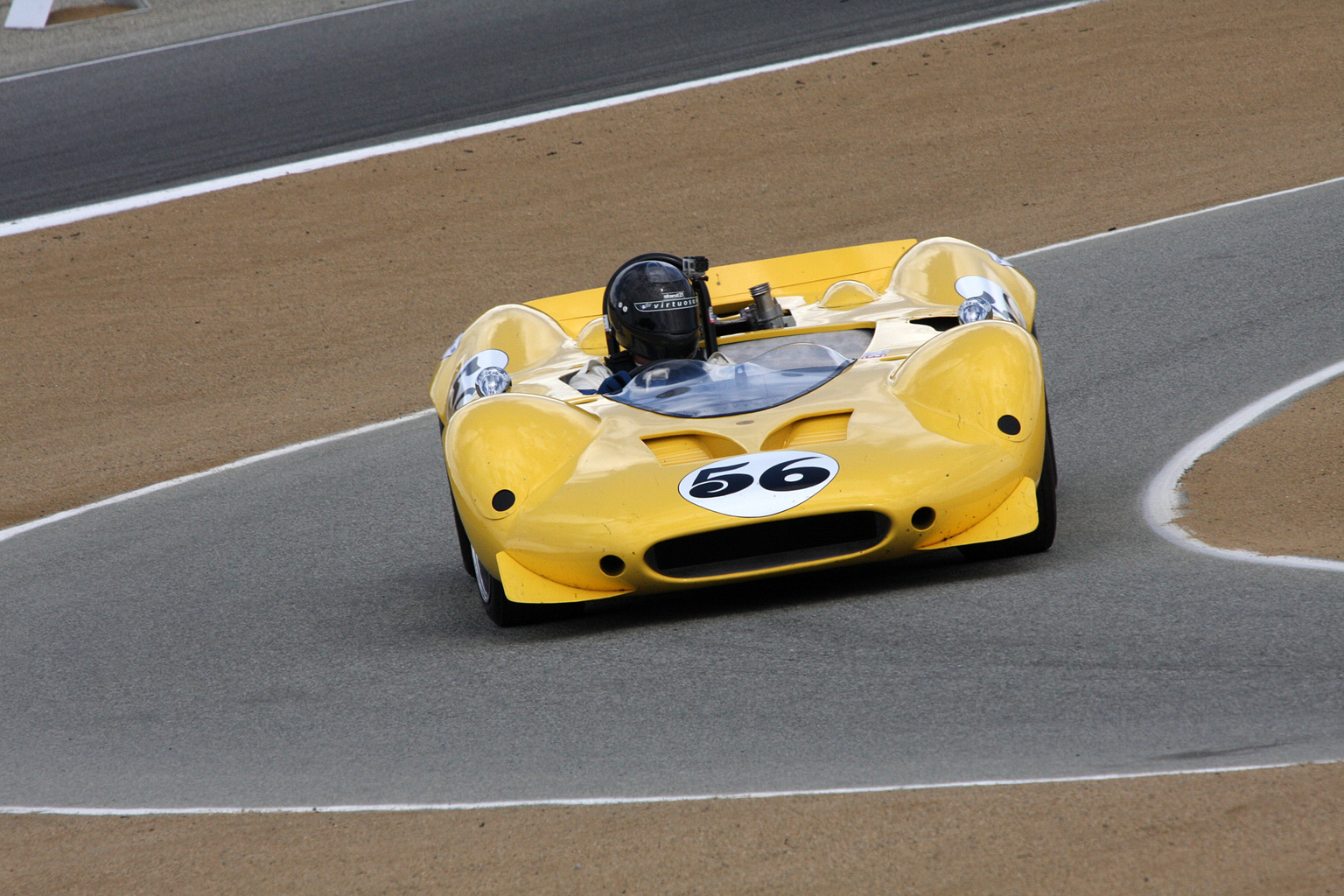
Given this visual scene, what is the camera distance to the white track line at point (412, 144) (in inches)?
567

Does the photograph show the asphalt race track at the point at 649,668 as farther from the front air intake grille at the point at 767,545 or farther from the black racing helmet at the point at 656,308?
the black racing helmet at the point at 656,308

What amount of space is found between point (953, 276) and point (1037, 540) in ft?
6.26

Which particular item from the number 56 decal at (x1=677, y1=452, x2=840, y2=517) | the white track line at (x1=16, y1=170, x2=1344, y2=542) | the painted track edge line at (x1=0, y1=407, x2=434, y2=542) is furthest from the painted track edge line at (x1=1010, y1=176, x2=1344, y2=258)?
the number 56 decal at (x1=677, y1=452, x2=840, y2=517)

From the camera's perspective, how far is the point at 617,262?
12.6 metres

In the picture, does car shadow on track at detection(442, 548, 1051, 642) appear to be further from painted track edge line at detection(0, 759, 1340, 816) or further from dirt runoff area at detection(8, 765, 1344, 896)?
dirt runoff area at detection(8, 765, 1344, 896)

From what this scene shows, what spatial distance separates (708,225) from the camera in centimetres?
1322

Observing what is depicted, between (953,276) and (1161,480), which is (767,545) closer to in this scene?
(1161,480)

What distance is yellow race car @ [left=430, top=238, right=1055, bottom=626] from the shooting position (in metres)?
A: 4.98

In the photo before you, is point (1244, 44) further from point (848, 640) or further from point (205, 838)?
point (205, 838)

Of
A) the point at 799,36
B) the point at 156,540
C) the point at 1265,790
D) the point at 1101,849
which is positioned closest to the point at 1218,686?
the point at 1265,790

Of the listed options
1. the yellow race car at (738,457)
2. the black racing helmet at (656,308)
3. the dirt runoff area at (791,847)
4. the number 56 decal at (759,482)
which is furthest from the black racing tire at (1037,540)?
the dirt runoff area at (791,847)

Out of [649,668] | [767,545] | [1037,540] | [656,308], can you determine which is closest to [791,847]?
[649,668]

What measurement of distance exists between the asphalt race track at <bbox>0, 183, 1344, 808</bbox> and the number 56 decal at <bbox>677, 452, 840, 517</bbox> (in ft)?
1.21

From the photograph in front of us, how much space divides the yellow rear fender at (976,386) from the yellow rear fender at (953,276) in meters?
1.15
